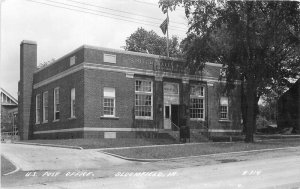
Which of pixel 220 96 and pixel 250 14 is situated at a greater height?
pixel 250 14

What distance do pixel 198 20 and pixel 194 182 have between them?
1809 centimetres

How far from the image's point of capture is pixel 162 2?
90.3ft

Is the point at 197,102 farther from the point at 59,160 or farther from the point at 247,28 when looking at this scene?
the point at 59,160

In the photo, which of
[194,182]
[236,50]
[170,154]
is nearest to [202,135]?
[236,50]

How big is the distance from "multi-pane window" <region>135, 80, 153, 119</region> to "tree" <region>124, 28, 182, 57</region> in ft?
85.6

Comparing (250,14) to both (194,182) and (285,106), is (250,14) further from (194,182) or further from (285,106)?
(285,106)

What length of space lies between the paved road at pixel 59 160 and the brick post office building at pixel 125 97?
806 cm

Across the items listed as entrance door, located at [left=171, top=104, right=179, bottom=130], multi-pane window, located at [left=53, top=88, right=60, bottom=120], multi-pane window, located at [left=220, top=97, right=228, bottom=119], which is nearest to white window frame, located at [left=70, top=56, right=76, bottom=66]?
multi-pane window, located at [left=53, top=88, right=60, bottom=120]

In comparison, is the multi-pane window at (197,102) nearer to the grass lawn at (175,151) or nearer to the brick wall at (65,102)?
the brick wall at (65,102)

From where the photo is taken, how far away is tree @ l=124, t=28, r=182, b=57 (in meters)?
59.0

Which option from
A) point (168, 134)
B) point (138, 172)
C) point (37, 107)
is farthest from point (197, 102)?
point (138, 172)

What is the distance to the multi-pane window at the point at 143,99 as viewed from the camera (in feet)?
105

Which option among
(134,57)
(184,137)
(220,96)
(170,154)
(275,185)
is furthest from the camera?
(220,96)

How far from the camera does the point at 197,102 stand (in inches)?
1403
